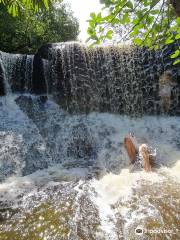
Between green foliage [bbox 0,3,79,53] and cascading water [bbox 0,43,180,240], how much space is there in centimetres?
483

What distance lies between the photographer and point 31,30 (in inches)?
700

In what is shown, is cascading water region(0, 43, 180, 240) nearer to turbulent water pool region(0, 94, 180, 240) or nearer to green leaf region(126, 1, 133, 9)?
turbulent water pool region(0, 94, 180, 240)

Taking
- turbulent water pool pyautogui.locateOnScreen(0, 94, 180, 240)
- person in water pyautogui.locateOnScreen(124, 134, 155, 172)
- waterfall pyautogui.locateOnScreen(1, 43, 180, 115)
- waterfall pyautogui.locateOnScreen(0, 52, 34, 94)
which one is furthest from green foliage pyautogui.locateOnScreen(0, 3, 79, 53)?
person in water pyautogui.locateOnScreen(124, 134, 155, 172)

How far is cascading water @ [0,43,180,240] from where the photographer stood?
4.79 meters

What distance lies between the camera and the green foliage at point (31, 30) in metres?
16.6

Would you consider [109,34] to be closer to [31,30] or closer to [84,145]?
[84,145]

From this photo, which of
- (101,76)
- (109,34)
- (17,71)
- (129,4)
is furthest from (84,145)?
(129,4)

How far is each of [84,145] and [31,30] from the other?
10.8 meters

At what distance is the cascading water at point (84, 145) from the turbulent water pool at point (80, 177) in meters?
0.02

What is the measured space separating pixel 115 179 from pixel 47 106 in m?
5.70

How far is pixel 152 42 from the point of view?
9.60ft

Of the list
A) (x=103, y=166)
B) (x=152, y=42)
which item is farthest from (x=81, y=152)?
(x=152, y=42)

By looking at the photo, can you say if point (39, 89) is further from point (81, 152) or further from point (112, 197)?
point (112, 197)

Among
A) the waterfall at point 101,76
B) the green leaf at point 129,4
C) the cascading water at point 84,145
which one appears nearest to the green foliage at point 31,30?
the waterfall at point 101,76
